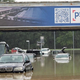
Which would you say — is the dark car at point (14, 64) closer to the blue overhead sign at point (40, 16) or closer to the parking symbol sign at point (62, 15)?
the blue overhead sign at point (40, 16)

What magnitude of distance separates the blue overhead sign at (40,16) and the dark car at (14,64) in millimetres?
7092

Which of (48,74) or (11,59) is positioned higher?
(11,59)

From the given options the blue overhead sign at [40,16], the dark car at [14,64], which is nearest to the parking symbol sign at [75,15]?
the blue overhead sign at [40,16]

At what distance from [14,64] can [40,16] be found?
953cm

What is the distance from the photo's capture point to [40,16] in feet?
92.6

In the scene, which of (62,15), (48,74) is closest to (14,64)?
(48,74)

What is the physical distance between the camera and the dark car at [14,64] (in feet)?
63.2

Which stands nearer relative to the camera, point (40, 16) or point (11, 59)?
point (11, 59)

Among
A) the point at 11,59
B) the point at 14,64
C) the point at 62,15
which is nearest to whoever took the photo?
the point at 14,64

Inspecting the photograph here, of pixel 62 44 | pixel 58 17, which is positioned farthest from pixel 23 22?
pixel 62 44

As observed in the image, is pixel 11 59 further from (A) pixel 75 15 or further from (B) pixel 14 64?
(A) pixel 75 15

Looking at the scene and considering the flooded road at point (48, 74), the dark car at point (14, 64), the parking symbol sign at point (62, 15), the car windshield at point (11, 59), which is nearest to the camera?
the flooded road at point (48, 74)

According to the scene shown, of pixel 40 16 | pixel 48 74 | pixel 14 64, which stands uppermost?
pixel 40 16

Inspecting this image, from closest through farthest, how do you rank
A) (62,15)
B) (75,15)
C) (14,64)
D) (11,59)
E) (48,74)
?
1. (48,74)
2. (14,64)
3. (11,59)
4. (62,15)
5. (75,15)
